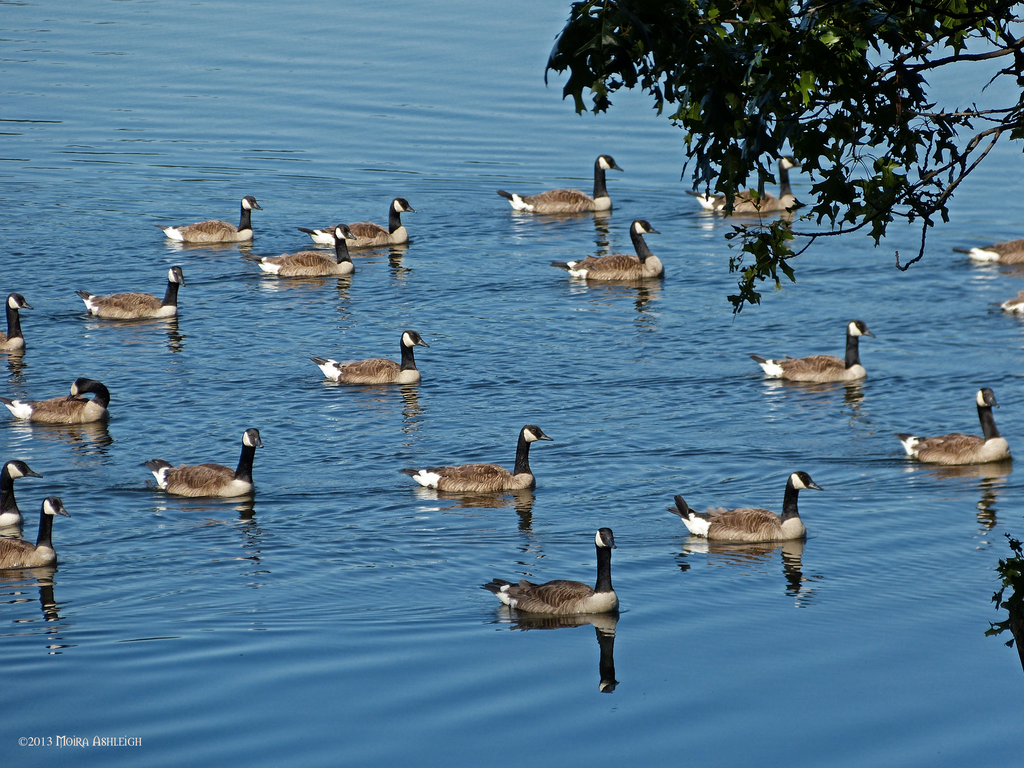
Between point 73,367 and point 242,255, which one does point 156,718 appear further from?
point 242,255

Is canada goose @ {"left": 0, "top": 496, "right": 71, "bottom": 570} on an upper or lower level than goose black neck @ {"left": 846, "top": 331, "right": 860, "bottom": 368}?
lower

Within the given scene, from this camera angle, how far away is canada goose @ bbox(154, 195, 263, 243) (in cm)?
3033

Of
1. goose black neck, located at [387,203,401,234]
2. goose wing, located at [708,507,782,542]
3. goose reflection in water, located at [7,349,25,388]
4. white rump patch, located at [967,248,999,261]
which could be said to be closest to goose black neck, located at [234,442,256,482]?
goose wing, located at [708,507,782,542]

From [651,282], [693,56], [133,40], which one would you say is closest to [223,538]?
[693,56]

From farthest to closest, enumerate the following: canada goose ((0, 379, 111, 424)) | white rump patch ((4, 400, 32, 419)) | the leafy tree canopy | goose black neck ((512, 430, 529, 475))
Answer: white rump patch ((4, 400, 32, 419))
canada goose ((0, 379, 111, 424))
goose black neck ((512, 430, 529, 475))
the leafy tree canopy

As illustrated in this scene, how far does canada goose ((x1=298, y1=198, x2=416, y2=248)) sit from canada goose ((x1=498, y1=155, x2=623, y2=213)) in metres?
2.97

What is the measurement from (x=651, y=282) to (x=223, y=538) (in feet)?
47.0

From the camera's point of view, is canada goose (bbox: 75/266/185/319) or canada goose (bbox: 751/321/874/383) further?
canada goose (bbox: 75/266/185/319)

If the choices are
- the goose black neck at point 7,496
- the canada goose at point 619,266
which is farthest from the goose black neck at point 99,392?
the canada goose at point 619,266

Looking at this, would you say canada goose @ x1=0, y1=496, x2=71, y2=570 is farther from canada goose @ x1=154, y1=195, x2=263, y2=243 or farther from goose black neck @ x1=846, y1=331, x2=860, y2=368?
canada goose @ x1=154, y1=195, x2=263, y2=243

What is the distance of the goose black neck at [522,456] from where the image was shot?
58.4ft

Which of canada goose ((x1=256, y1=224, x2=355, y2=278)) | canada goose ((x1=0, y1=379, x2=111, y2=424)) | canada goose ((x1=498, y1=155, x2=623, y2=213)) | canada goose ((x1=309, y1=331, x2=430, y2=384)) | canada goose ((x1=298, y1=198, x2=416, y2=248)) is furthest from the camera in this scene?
canada goose ((x1=498, y1=155, x2=623, y2=213))

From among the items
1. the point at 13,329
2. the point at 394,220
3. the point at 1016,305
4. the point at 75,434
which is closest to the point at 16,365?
the point at 13,329

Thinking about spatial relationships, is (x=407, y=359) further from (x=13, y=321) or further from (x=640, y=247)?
(x=640, y=247)
